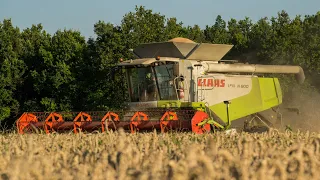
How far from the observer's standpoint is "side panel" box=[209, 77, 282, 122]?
1494 cm

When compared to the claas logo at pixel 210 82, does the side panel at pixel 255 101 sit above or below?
below

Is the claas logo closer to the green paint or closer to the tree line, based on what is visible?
the green paint

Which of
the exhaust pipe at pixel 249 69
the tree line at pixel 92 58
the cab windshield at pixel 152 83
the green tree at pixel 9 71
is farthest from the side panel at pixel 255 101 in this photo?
the green tree at pixel 9 71

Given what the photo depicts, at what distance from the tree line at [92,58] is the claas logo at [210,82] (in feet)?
37.1

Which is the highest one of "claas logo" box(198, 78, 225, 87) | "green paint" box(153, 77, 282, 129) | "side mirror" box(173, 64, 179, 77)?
"side mirror" box(173, 64, 179, 77)

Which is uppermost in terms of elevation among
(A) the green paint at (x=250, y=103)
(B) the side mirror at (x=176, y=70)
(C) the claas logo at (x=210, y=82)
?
(B) the side mirror at (x=176, y=70)

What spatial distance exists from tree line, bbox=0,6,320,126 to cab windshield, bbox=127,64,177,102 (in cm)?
1169

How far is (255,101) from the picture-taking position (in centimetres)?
1570

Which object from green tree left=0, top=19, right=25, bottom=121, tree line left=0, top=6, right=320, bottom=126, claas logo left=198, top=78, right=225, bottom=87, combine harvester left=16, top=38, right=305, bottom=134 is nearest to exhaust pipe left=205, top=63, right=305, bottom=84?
combine harvester left=16, top=38, right=305, bottom=134

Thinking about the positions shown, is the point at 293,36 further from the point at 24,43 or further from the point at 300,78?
the point at 24,43

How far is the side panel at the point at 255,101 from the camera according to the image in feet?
49.0

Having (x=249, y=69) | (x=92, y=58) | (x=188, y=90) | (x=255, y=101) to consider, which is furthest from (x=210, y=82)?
(x=92, y=58)

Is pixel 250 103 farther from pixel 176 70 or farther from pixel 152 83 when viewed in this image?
pixel 152 83

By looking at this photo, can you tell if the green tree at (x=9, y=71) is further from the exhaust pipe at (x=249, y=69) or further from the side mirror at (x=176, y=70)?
the side mirror at (x=176, y=70)
